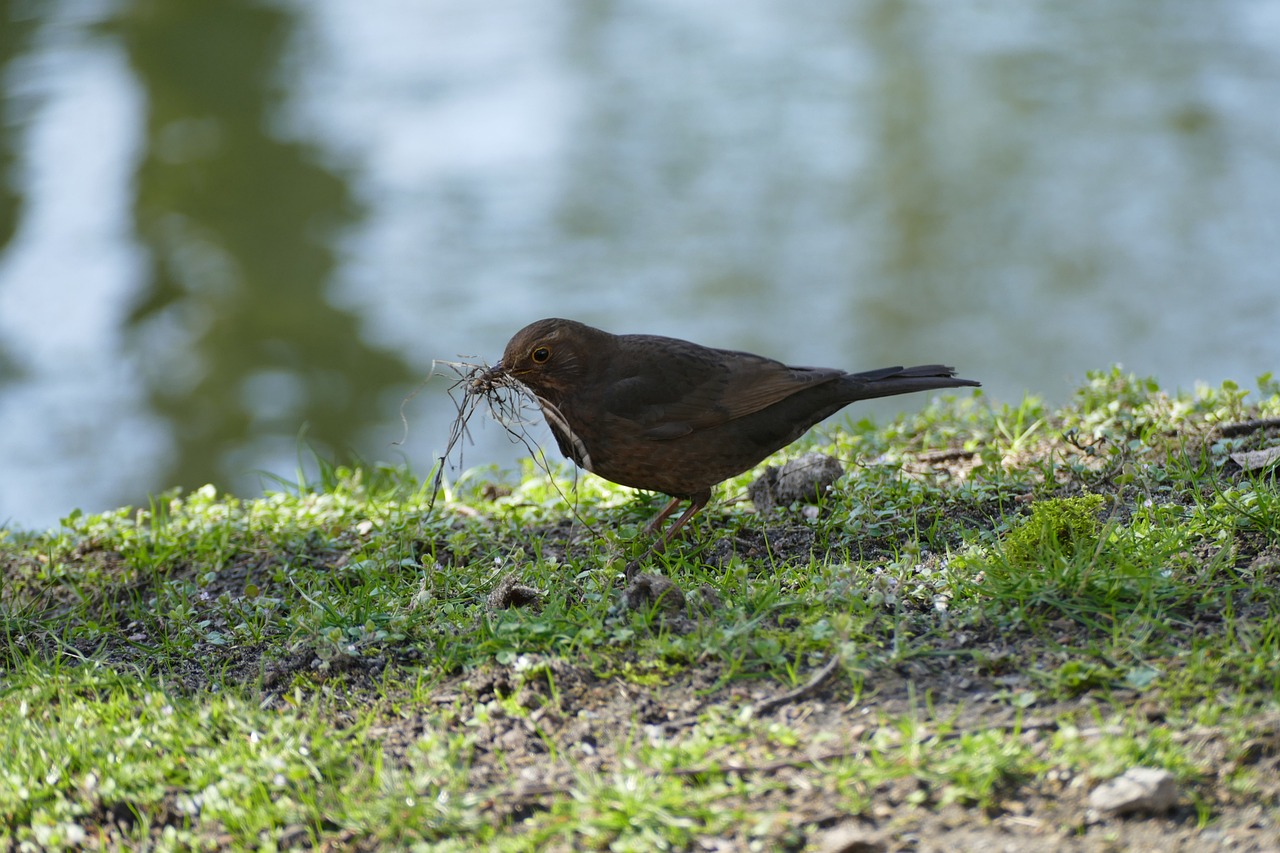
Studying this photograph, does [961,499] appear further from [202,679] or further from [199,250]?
[199,250]

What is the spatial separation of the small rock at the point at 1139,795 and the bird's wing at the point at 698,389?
85.2 inches

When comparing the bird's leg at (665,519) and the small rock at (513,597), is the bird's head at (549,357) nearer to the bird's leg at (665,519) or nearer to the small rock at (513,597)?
the bird's leg at (665,519)

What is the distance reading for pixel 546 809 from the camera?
2.94 m

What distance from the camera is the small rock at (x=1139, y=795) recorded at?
2689mm

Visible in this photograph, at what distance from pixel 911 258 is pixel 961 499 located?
7994mm

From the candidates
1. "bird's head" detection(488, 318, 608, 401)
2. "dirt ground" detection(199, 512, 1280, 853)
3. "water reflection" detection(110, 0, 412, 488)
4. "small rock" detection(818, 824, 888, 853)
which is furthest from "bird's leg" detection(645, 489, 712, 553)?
"water reflection" detection(110, 0, 412, 488)

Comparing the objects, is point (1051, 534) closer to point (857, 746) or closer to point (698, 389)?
point (857, 746)

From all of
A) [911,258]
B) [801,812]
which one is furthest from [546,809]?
[911,258]

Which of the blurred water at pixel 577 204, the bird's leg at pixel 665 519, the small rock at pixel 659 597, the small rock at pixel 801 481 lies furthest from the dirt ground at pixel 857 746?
the blurred water at pixel 577 204

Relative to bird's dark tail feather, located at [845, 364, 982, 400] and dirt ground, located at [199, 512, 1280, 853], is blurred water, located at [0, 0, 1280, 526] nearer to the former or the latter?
bird's dark tail feather, located at [845, 364, 982, 400]

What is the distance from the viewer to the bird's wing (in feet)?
14.9

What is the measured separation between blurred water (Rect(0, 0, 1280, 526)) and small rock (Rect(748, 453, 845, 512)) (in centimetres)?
508

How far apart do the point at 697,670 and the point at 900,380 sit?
1744mm

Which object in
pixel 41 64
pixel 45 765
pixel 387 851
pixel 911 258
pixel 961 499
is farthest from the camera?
pixel 41 64
